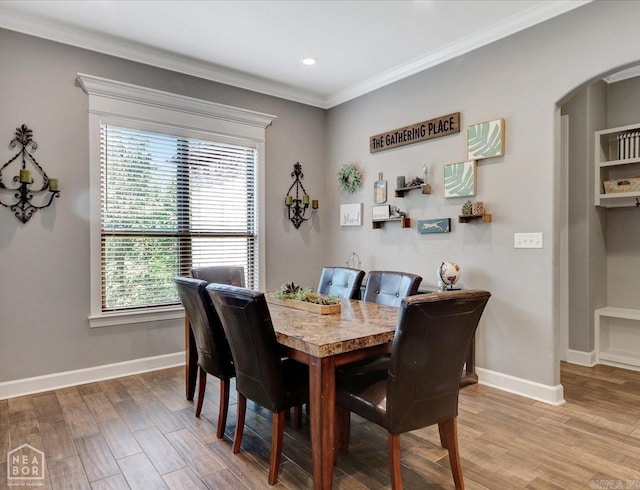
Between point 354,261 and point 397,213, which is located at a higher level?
point 397,213

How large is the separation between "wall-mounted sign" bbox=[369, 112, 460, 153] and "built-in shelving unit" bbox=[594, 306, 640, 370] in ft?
7.56

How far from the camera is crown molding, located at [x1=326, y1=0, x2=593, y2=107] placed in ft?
9.79

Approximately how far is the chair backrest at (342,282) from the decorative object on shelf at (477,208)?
3.57 ft

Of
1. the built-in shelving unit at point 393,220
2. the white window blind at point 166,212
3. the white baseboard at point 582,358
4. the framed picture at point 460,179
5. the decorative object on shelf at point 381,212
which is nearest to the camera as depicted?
the framed picture at point 460,179

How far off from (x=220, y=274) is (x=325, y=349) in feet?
6.75

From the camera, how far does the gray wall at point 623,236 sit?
12.9 feet

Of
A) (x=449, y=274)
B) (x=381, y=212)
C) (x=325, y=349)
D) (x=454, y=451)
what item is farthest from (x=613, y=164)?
(x=325, y=349)

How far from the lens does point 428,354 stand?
1714 millimetres

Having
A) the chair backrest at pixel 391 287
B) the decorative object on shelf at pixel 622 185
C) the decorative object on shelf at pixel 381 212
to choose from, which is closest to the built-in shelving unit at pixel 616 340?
the decorative object on shelf at pixel 622 185

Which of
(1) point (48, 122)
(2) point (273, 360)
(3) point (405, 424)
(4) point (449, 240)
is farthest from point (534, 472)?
(1) point (48, 122)

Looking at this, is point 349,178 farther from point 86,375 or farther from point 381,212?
point 86,375

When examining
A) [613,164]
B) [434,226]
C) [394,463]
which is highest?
[613,164]

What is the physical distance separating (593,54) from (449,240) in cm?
173

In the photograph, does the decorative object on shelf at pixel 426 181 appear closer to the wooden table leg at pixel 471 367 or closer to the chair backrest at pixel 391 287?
the chair backrest at pixel 391 287
